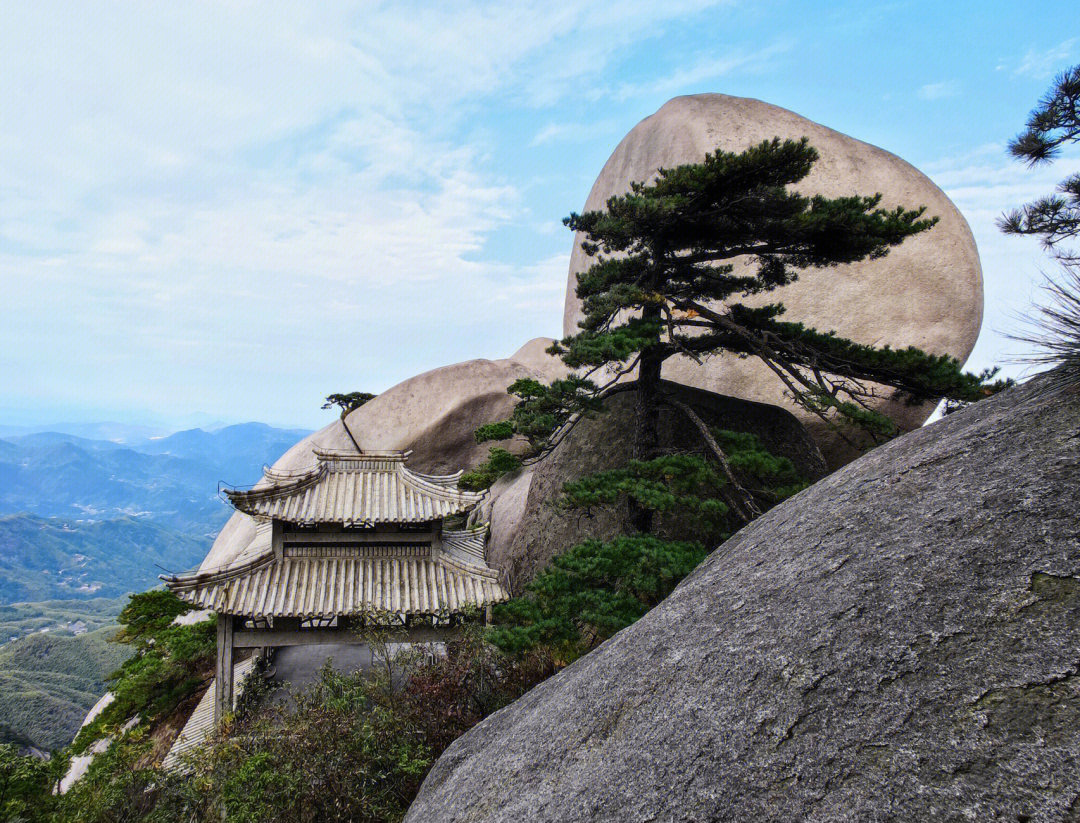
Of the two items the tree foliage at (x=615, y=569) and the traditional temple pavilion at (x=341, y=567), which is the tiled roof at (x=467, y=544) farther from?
the tree foliage at (x=615, y=569)

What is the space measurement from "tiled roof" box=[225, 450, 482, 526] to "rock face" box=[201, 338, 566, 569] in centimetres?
843

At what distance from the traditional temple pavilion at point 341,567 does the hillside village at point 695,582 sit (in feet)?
0.18

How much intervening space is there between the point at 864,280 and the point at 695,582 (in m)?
11.9

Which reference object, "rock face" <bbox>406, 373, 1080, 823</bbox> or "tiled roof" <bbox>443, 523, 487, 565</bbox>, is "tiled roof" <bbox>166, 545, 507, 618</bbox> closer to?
"tiled roof" <bbox>443, 523, 487, 565</bbox>

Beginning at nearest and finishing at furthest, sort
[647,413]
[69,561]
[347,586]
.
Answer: [647,413] → [347,586] → [69,561]

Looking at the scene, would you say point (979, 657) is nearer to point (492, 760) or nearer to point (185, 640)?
point (492, 760)

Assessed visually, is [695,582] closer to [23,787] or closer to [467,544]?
[467,544]

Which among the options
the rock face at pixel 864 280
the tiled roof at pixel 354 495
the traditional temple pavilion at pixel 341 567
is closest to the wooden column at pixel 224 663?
the traditional temple pavilion at pixel 341 567

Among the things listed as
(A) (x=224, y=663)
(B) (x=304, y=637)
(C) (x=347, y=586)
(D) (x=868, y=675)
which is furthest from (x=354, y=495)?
(D) (x=868, y=675)

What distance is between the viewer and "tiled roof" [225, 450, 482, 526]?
10039 mm

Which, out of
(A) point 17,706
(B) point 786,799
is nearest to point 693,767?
(B) point 786,799

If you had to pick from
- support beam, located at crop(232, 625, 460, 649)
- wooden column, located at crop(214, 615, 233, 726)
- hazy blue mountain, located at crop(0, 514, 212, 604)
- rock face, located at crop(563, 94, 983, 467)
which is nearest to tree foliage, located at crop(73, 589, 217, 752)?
wooden column, located at crop(214, 615, 233, 726)

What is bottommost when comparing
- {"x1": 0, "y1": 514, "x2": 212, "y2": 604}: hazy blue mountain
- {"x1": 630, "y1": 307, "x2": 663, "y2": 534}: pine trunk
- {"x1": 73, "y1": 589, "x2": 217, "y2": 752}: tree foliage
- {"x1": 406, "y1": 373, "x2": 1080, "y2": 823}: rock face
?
{"x1": 0, "y1": 514, "x2": 212, "y2": 604}: hazy blue mountain

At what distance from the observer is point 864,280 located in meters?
13.8
